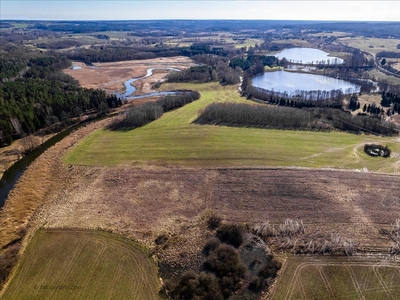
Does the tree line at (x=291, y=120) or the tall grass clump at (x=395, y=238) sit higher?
the tree line at (x=291, y=120)

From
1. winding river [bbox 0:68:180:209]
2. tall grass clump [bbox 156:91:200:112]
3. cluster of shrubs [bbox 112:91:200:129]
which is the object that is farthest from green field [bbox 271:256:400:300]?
tall grass clump [bbox 156:91:200:112]

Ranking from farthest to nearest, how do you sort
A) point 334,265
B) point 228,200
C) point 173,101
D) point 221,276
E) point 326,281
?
point 173,101 < point 228,200 < point 334,265 < point 221,276 < point 326,281

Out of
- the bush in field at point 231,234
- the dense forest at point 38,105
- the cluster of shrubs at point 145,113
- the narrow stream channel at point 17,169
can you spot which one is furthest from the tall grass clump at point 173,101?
the bush in field at point 231,234

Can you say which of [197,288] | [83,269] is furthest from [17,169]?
[197,288]

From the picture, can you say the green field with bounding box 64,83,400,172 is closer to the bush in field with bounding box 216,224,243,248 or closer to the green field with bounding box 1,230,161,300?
the bush in field with bounding box 216,224,243,248

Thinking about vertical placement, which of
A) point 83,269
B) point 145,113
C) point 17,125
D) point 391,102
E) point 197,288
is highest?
point 17,125

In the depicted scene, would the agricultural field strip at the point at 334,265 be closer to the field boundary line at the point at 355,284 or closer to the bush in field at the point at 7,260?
the field boundary line at the point at 355,284

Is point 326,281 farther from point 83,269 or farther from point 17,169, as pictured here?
point 17,169
